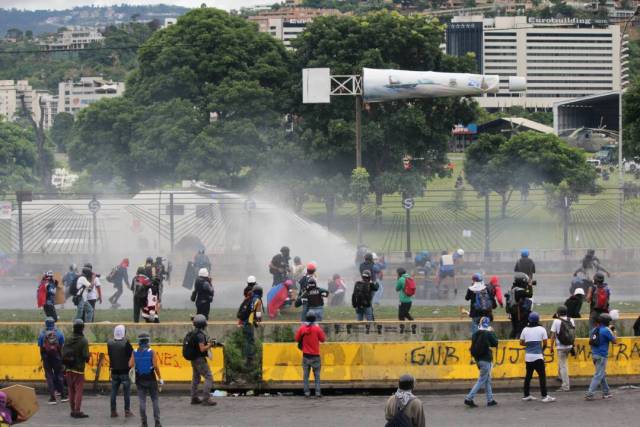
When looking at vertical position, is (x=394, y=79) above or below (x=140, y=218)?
above

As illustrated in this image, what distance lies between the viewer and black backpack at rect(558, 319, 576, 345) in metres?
20.0

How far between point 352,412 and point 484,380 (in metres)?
1.99

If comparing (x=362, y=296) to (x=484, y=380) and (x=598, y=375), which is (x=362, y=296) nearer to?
(x=484, y=380)

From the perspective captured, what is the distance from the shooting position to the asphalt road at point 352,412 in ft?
60.5

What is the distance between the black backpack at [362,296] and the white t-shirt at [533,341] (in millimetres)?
4627

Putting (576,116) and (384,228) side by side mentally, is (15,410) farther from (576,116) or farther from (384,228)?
(576,116)

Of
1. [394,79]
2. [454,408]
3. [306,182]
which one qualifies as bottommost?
[454,408]

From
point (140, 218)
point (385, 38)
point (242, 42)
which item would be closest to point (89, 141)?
point (242, 42)

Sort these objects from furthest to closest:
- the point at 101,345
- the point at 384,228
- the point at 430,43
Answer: the point at 430,43, the point at 384,228, the point at 101,345

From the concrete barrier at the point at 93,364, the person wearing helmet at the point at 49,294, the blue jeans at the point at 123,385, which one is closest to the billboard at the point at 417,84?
the person wearing helmet at the point at 49,294

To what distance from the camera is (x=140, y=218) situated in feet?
148

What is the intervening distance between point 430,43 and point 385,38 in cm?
226

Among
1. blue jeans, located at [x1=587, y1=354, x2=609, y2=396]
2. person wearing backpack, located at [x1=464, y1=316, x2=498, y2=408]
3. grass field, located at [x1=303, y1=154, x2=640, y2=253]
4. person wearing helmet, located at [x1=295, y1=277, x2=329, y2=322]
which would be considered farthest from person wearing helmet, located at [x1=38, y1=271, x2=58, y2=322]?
grass field, located at [x1=303, y1=154, x2=640, y2=253]

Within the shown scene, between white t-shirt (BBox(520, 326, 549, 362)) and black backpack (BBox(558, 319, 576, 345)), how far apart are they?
2.88ft
